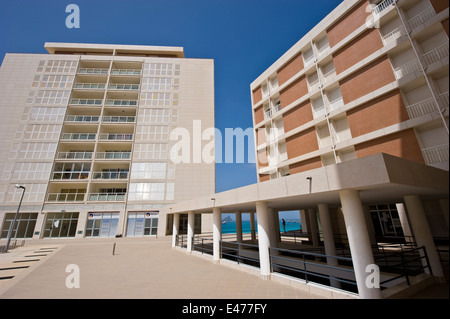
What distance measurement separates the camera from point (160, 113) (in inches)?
1328

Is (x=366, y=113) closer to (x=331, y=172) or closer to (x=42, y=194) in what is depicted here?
(x=331, y=172)

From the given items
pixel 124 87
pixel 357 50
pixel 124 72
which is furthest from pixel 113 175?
pixel 357 50

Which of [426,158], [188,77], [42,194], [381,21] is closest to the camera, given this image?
[426,158]

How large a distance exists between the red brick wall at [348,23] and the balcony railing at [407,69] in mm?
5101

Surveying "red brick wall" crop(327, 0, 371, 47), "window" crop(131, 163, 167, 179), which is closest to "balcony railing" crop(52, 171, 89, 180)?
"window" crop(131, 163, 167, 179)

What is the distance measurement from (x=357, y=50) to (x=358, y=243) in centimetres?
1640

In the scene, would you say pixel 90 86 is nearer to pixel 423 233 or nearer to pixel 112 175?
pixel 112 175

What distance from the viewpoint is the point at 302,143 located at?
19.0m

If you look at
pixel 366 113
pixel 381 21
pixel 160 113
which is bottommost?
pixel 366 113

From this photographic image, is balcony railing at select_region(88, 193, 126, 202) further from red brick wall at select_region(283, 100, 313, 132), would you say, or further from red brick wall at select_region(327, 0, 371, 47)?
red brick wall at select_region(327, 0, 371, 47)

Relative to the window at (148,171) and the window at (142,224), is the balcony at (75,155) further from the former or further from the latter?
the window at (142,224)

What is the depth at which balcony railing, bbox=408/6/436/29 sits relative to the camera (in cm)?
1229
